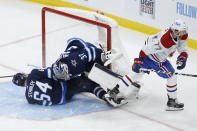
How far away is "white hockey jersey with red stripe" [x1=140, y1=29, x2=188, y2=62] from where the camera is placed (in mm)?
4941

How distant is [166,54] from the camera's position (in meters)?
5.00

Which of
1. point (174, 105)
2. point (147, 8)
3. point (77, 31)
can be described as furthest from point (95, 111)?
point (147, 8)

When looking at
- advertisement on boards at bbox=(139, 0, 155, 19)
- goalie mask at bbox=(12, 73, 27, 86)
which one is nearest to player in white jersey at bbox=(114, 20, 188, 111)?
goalie mask at bbox=(12, 73, 27, 86)

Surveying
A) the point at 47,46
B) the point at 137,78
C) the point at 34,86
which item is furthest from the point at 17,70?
the point at 137,78

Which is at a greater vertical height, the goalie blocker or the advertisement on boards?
the advertisement on boards

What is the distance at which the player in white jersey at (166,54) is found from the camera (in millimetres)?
4916

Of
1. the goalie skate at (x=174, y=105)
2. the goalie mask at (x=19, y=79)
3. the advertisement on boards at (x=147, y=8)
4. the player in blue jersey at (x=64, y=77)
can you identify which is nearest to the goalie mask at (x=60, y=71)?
the player in blue jersey at (x=64, y=77)

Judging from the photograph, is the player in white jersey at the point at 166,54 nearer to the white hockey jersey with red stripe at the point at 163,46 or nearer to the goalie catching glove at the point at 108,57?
the white hockey jersey with red stripe at the point at 163,46

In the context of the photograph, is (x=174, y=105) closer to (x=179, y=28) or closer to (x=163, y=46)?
(x=163, y=46)

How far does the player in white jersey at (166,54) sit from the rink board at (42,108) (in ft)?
0.97

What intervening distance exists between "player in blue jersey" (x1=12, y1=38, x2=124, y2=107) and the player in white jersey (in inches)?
9.8

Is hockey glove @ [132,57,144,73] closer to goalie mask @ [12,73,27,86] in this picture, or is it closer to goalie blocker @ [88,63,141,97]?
goalie blocker @ [88,63,141,97]

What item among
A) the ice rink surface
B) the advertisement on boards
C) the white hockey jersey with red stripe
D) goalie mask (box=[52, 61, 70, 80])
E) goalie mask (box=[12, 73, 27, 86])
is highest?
the advertisement on boards

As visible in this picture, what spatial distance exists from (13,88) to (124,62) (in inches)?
34.6
